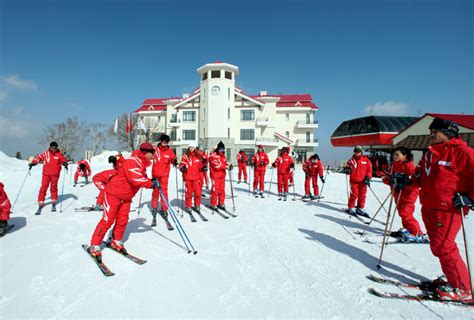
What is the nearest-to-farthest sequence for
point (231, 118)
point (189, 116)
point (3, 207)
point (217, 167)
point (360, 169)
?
point (3, 207)
point (360, 169)
point (217, 167)
point (231, 118)
point (189, 116)

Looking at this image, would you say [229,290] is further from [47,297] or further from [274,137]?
[274,137]

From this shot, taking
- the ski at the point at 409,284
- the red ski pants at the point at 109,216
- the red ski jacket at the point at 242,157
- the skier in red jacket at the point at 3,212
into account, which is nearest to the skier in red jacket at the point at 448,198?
the ski at the point at 409,284

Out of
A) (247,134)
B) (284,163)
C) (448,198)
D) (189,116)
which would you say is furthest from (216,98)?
(448,198)

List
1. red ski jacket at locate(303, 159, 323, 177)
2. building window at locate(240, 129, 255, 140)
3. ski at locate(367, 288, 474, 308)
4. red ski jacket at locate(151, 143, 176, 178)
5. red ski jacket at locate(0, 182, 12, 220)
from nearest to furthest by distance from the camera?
1. ski at locate(367, 288, 474, 308)
2. red ski jacket at locate(0, 182, 12, 220)
3. red ski jacket at locate(151, 143, 176, 178)
4. red ski jacket at locate(303, 159, 323, 177)
5. building window at locate(240, 129, 255, 140)

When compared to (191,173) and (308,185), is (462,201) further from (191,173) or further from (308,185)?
(308,185)

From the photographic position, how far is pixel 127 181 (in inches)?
143

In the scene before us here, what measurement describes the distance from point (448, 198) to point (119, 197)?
459 cm

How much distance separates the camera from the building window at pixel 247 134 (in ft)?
118

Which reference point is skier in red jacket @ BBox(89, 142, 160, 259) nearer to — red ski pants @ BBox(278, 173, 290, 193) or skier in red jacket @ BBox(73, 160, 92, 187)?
red ski pants @ BBox(278, 173, 290, 193)

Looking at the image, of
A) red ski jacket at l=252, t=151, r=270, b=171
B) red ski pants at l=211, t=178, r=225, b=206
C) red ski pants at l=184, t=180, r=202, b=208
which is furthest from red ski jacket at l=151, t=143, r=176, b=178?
red ski jacket at l=252, t=151, r=270, b=171

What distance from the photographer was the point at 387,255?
12.9 ft

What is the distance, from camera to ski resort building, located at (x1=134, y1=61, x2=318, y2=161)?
34062mm

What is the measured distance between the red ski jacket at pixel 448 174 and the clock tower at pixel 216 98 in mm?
31804

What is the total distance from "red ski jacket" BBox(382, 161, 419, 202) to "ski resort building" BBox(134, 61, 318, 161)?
29.8m
